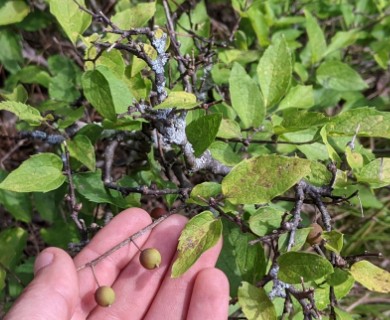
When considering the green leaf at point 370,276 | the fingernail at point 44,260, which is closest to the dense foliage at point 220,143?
the green leaf at point 370,276

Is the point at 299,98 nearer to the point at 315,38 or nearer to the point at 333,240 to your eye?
the point at 315,38

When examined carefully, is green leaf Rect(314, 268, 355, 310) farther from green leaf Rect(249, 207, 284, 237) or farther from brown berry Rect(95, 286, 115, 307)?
brown berry Rect(95, 286, 115, 307)

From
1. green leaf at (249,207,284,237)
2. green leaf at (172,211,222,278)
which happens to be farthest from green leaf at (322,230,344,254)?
green leaf at (172,211,222,278)

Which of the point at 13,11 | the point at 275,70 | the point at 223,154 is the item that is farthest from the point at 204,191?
the point at 13,11

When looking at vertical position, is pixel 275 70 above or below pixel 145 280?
above

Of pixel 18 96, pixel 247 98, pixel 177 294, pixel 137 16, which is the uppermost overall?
pixel 137 16

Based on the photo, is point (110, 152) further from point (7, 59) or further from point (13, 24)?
point (13, 24)
